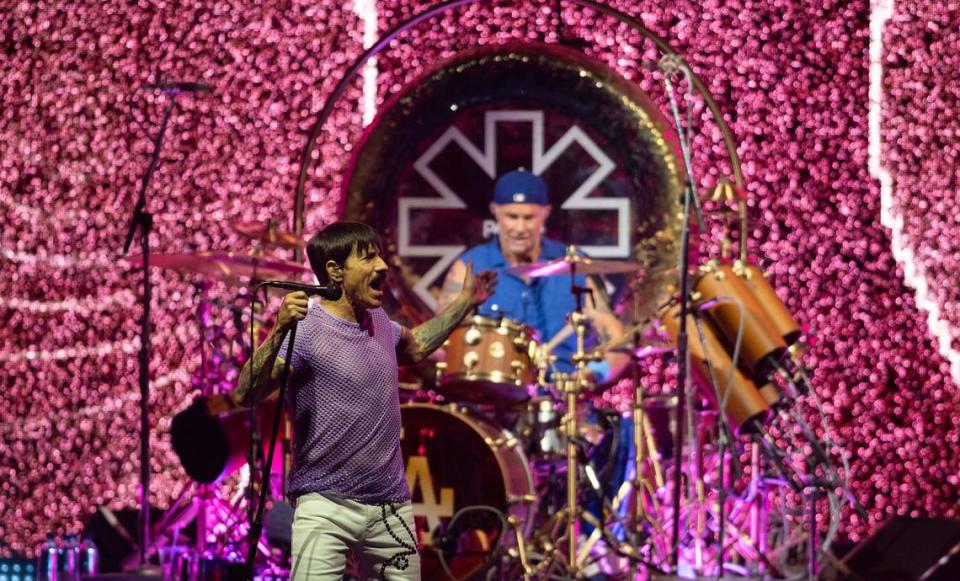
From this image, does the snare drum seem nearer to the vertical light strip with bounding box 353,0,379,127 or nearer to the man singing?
the vertical light strip with bounding box 353,0,379,127

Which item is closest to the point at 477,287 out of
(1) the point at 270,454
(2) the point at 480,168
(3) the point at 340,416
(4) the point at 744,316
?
(3) the point at 340,416

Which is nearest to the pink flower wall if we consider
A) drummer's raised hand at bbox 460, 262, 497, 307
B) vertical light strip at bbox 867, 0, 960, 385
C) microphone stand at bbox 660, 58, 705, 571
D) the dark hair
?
vertical light strip at bbox 867, 0, 960, 385

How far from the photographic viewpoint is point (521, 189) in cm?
755

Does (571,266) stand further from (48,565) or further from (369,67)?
(48,565)

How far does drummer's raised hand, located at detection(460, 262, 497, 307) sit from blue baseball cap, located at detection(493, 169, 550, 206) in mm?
2979

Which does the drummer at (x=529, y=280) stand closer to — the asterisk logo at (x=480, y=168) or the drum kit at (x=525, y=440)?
the asterisk logo at (x=480, y=168)

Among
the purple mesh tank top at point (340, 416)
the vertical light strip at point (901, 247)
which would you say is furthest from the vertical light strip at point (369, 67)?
the purple mesh tank top at point (340, 416)

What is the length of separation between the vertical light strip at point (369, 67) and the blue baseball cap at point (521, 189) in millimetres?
1076

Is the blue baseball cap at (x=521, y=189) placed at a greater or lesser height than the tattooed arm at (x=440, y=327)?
greater

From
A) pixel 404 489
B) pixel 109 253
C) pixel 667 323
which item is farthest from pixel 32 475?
pixel 404 489

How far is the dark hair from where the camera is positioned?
4.02 metres

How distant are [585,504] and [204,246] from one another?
2.89 meters

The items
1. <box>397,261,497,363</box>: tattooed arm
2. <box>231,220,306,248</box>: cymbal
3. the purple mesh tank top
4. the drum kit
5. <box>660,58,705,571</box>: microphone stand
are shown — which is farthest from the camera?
<box>231,220,306,248</box>: cymbal

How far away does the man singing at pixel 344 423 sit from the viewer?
12.8 ft
